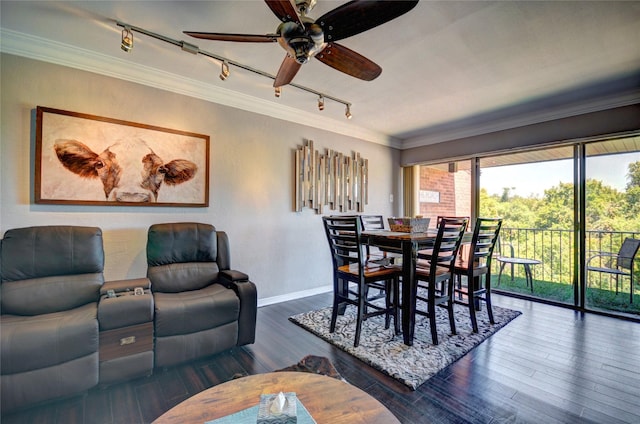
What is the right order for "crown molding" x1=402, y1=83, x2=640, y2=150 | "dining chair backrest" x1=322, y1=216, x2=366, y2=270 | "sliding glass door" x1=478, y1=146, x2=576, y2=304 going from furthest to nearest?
"sliding glass door" x1=478, y1=146, x2=576, y2=304 → "crown molding" x1=402, y1=83, x2=640, y2=150 → "dining chair backrest" x1=322, y1=216, x2=366, y2=270

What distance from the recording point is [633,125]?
3.06 m

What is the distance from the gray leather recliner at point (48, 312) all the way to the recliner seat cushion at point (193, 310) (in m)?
0.39

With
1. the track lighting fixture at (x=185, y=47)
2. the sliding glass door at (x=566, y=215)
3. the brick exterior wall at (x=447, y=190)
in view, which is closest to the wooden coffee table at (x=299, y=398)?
the track lighting fixture at (x=185, y=47)

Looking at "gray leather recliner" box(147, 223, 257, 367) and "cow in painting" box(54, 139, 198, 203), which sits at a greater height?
"cow in painting" box(54, 139, 198, 203)

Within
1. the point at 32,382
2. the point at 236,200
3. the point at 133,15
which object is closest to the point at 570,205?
the point at 236,200

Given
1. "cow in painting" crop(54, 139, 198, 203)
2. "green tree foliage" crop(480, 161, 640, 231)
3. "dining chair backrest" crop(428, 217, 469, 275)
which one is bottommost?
"dining chair backrest" crop(428, 217, 469, 275)

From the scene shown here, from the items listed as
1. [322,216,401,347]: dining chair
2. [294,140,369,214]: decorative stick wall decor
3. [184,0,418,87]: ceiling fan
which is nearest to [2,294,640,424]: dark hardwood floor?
[322,216,401,347]: dining chair

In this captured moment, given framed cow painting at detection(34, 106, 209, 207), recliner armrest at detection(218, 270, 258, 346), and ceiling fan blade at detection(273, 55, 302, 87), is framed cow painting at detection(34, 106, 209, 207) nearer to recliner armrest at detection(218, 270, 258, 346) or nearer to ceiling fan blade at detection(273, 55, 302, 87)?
recliner armrest at detection(218, 270, 258, 346)

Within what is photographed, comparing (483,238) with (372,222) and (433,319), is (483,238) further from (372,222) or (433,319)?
(372,222)

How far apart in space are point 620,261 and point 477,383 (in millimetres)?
2922

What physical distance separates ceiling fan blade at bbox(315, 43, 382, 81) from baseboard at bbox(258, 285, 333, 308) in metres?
2.78

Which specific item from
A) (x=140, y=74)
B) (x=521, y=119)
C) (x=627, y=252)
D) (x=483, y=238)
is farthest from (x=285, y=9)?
(x=627, y=252)

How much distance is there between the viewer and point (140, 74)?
270 cm

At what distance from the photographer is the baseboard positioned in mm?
3532
